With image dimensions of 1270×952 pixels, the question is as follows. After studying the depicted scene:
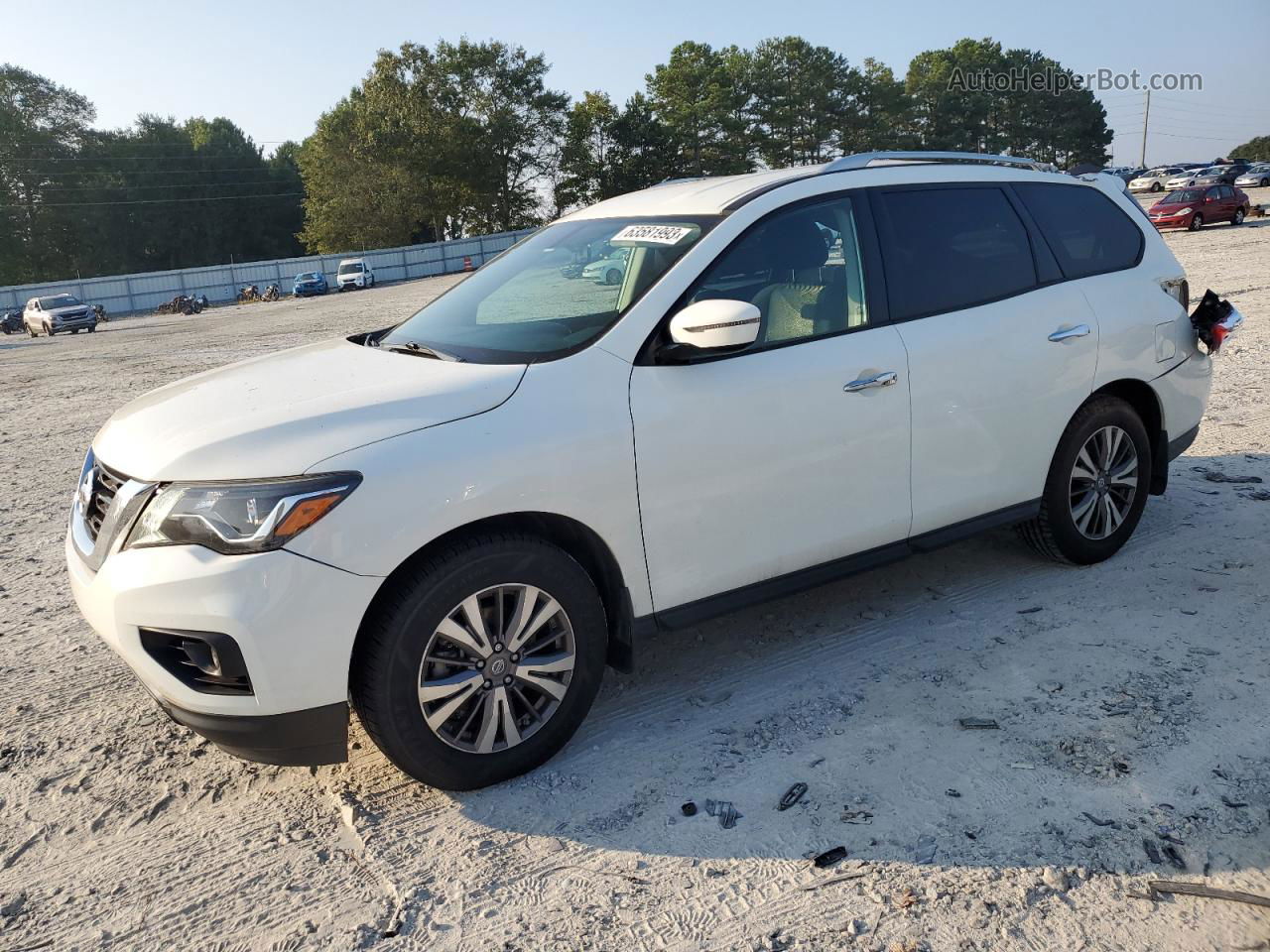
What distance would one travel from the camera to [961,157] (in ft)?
15.1

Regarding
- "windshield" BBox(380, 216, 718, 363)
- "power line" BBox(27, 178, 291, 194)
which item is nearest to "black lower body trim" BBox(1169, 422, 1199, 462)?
"windshield" BBox(380, 216, 718, 363)

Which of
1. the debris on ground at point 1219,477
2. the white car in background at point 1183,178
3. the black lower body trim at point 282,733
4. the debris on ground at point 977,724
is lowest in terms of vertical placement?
the debris on ground at point 977,724

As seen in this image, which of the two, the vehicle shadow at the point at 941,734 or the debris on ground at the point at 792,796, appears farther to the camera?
the debris on ground at the point at 792,796

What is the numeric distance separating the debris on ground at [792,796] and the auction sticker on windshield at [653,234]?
1986 mm

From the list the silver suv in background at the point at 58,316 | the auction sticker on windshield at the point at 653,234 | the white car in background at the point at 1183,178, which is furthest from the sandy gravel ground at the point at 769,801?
the white car in background at the point at 1183,178

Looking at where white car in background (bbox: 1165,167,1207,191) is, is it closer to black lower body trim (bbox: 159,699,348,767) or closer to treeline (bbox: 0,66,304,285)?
black lower body trim (bbox: 159,699,348,767)

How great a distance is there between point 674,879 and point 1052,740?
57.3 inches

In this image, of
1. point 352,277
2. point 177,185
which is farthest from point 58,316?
point 177,185

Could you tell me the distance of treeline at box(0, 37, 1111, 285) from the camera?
77.2 m

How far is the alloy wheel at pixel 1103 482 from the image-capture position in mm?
4734

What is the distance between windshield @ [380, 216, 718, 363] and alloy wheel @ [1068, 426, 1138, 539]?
230 cm

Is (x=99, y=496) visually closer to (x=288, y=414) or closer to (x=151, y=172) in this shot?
(x=288, y=414)

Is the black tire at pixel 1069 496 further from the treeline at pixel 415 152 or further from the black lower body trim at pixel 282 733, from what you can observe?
the treeline at pixel 415 152

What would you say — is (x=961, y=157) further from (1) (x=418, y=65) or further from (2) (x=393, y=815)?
(1) (x=418, y=65)
